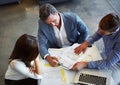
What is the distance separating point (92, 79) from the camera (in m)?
1.89

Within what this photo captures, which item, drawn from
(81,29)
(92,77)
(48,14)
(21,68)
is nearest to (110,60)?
(92,77)

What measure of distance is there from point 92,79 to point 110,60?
0.75 feet

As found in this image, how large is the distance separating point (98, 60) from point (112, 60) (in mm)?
125

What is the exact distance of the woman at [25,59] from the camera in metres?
2.03

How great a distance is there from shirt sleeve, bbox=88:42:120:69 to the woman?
0.49 meters

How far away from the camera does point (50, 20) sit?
2143 mm

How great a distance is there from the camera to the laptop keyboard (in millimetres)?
1865

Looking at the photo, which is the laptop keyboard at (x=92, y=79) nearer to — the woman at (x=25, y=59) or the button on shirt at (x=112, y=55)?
the button on shirt at (x=112, y=55)

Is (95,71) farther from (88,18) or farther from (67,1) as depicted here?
(67,1)

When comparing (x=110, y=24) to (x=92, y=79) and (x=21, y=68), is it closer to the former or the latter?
(x=92, y=79)

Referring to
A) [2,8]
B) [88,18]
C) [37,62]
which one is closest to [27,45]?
[37,62]

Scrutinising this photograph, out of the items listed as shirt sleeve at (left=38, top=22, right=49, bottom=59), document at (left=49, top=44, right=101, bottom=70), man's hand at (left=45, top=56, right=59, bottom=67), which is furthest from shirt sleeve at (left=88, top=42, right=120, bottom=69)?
shirt sleeve at (left=38, top=22, right=49, bottom=59)

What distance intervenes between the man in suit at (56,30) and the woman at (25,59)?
0.13 meters

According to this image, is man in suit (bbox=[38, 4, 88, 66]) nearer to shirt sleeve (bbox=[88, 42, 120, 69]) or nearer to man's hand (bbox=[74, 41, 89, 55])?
man's hand (bbox=[74, 41, 89, 55])
